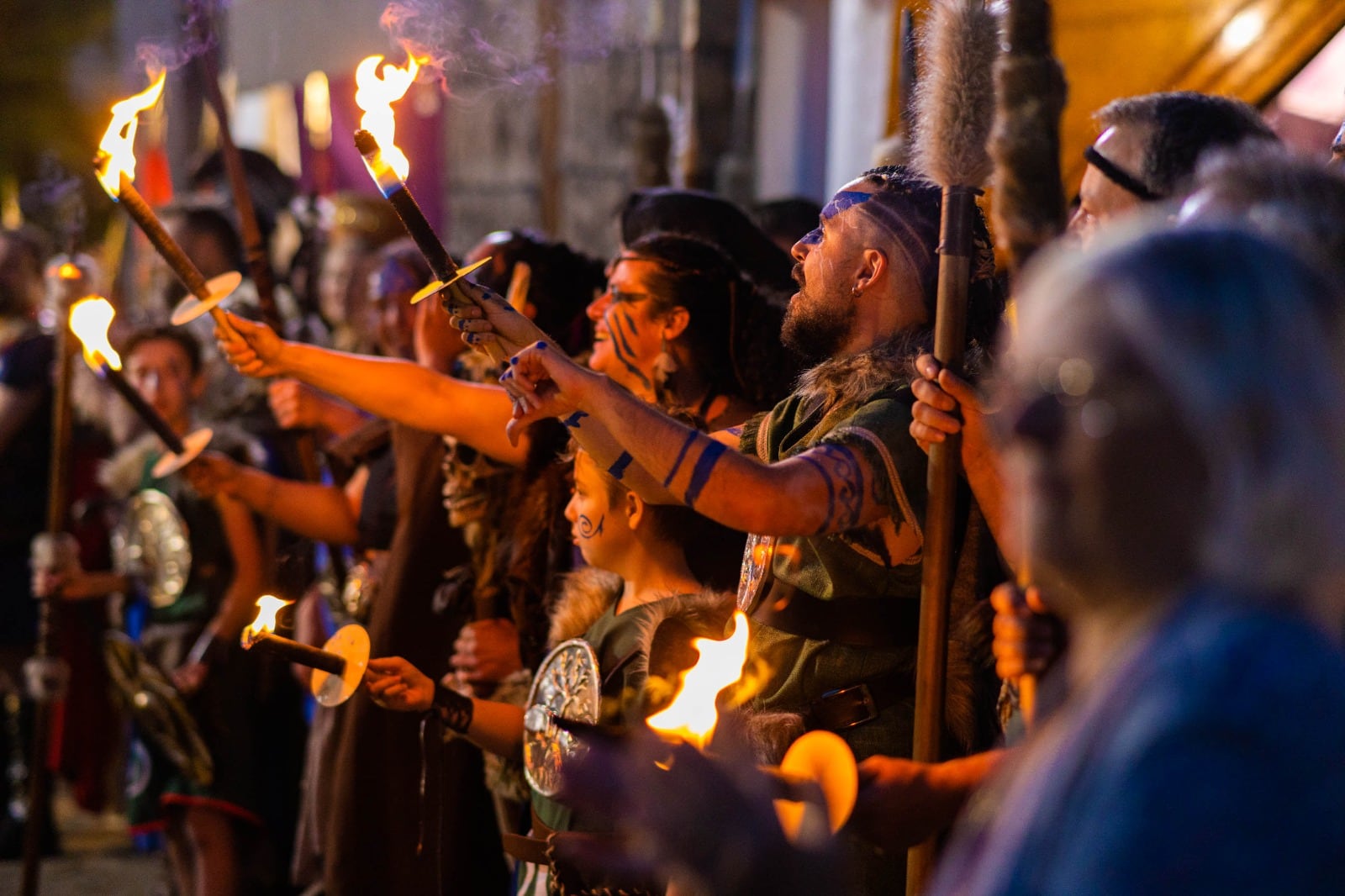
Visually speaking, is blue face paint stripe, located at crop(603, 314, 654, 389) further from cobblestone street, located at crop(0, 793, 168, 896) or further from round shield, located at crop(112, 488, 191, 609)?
cobblestone street, located at crop(0, 793, 168, 896)

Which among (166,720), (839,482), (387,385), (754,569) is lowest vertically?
(166,720)

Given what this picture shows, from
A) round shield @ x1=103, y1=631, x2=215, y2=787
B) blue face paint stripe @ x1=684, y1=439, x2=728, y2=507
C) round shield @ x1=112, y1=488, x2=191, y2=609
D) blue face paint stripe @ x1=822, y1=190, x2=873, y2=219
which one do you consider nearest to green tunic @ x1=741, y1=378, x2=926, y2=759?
blue face paint stripe @ x1=684, y1=439, x2=728, y2=507

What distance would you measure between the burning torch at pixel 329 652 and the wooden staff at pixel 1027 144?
50.2 inches

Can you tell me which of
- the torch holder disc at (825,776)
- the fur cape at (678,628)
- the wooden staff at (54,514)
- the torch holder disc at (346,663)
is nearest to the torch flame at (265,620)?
the torch holder disc at (346,663)

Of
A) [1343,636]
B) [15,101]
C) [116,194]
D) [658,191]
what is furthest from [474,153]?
[1343,636]

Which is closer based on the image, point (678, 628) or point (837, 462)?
point (837, 462)

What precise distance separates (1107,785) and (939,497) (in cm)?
122

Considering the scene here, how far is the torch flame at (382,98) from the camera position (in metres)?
2.51

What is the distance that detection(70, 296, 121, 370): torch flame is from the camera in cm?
342

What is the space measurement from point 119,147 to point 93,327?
0.61m

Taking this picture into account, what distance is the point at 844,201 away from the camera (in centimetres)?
270

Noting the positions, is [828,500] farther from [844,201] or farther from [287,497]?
[287,497]

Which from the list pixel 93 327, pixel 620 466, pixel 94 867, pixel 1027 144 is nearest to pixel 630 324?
pixel 620 466

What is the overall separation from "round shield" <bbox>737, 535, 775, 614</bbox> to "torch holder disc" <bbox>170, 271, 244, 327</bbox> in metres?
1.25
